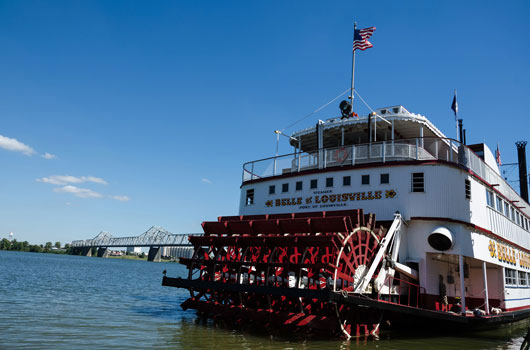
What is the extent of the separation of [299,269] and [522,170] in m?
18.8

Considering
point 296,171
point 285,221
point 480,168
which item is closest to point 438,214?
point 480,168

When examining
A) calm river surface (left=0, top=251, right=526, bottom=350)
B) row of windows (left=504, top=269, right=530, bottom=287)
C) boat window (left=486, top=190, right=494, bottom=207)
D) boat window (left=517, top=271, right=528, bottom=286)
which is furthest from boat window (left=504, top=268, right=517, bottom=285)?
boat window (left=486, top=190, right=494, bottom=207)

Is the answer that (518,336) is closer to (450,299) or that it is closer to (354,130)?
(450,299)

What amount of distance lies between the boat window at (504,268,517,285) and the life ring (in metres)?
5.66

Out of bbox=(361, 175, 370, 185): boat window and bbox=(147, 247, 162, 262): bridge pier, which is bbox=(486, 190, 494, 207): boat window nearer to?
bbox=(361, 175, 370, 185): boat window

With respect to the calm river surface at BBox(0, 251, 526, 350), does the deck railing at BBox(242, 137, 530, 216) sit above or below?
above

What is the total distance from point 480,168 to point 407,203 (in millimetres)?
2849

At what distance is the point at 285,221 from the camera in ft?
34.6

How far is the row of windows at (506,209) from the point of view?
1209cm

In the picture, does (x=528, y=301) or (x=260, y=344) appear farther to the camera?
(x=528, y=301)

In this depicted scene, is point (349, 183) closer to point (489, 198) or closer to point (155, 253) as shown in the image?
point (489, 198)

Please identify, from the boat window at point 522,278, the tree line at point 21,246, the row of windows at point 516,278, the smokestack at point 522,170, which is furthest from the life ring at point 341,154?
the tree line at point 21,246

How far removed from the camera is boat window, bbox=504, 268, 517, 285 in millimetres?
12339

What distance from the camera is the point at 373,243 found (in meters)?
10.4
